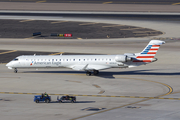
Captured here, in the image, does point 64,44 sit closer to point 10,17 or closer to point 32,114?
point 10,17

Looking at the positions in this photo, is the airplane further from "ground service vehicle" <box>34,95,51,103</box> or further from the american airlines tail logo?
"ground service vehicle" <box>34,95,51,103</box>

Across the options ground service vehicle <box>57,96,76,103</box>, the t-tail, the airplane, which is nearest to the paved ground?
the t-tail

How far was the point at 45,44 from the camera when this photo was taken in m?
99.0

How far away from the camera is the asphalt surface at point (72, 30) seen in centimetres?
11056

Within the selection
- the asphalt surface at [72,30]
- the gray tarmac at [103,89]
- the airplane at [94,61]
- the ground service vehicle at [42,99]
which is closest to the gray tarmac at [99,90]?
the gray tarmac at [103,89]

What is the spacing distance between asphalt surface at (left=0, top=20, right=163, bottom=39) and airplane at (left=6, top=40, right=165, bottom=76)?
46622mm

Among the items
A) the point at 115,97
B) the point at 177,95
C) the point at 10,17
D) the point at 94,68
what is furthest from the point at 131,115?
the point at 10,17

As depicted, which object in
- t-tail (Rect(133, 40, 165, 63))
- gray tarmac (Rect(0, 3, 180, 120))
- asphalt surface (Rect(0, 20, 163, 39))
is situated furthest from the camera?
asphalt surface (Rect(0, 20, 163, 39))

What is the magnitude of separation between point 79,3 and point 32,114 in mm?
144967

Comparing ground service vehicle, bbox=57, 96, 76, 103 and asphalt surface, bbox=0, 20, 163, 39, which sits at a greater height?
asphalt surface, bbox=0, 20, 163, 39

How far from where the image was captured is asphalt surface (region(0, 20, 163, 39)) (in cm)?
11056

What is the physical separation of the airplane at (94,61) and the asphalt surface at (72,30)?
46.6 meters

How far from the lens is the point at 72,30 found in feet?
385

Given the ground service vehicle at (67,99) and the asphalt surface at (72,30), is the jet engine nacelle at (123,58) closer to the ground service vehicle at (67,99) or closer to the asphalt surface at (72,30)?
the ground service vehicle at (67,99)
